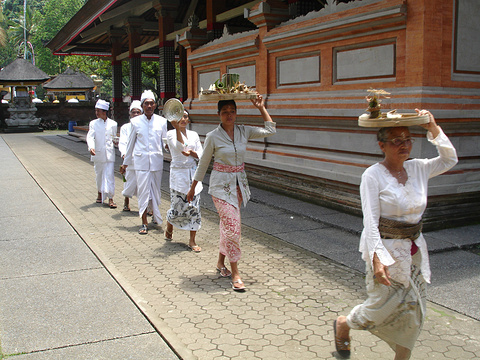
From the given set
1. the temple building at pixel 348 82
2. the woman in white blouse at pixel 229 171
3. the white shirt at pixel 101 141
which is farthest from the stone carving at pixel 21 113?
the woman in white blouse at pixel 229 171

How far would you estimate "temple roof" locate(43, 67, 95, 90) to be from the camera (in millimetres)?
43787

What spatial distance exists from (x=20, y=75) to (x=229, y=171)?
112 ft

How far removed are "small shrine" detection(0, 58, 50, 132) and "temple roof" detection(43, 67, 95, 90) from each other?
24.9ft

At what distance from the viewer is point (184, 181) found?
6672mm

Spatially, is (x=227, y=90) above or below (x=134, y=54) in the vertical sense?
below

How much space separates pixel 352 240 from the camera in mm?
6660

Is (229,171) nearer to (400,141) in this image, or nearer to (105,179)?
(400,141)

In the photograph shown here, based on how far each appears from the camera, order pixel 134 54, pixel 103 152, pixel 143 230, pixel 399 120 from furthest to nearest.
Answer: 1. pixel 134 54
2. pixel 103 152
3. pixel 143 230
4. pixel 399 120

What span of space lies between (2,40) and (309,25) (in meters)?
37.8

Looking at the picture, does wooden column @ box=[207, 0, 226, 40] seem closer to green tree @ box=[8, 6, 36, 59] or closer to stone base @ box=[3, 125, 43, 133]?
stone base @ box=[3, 125, 43, 133]

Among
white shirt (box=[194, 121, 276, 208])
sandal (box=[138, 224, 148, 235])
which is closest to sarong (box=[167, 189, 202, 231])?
sandal (box=[138, 224, 148, 235])

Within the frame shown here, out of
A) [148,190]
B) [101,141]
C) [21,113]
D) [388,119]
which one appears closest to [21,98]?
[21,113]

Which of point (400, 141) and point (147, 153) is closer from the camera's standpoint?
point (400, 141)

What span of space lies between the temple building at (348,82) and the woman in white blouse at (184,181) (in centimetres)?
252
